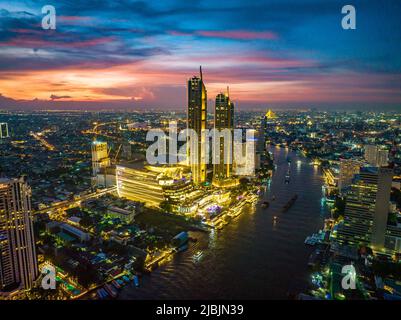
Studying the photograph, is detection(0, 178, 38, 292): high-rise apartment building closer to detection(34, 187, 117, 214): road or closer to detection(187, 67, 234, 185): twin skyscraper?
detection(34, 187, 117, 214): road

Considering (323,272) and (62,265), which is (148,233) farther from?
(323,272)

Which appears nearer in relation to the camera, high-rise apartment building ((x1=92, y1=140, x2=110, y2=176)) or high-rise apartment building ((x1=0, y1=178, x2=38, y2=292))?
high-rise apartment building ((x1=0, y1=178, x2=38, y2=292))

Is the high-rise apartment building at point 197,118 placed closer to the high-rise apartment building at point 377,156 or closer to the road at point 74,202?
the road at point 74,202

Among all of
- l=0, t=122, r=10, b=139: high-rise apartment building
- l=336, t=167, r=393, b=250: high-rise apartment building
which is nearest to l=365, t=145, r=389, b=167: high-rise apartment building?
l=336, t=167, r=393, b=250: high-rise apartment building

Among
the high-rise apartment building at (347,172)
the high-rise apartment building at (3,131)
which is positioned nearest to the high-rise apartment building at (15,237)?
the high-rise apartment building at (347,172)

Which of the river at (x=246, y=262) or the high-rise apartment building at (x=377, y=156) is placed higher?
the high-rise apartment building at (x=377, y=156)
